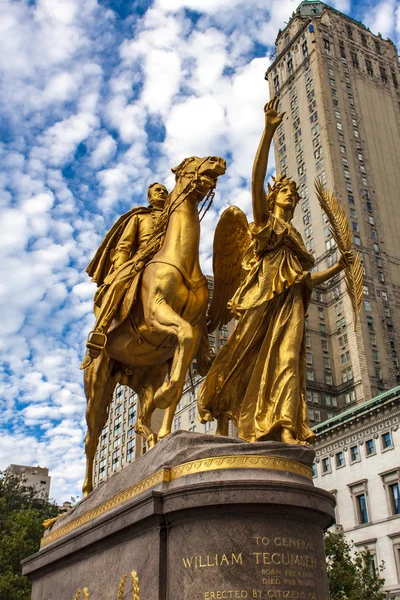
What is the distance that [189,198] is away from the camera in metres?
10.9

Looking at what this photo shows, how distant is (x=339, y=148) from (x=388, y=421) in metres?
46.2

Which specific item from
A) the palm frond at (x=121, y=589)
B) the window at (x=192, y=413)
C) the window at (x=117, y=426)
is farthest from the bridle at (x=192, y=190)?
the window at (x=117, y=426)

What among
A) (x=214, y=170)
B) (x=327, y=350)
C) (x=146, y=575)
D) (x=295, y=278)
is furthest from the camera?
(x=327, y=350)

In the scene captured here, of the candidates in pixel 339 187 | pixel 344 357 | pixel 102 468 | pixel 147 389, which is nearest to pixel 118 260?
pixel 147 389

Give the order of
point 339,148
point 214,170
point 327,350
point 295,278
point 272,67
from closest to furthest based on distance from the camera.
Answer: point 295,278 < point 214,170 < point 327,350 < point 339,148 < point 272,67

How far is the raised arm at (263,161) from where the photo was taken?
9383 millimetres

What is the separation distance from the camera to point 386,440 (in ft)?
163

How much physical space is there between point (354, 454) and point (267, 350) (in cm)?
4599

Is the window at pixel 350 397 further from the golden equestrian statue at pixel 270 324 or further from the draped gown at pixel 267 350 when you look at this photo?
the draped gown at pixel 267 350

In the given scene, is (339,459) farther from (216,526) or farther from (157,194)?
(216,526)

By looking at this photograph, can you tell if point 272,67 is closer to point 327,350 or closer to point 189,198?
point 327,350

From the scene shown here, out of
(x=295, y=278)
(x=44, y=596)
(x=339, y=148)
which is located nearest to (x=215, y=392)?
(x=295, y=278)

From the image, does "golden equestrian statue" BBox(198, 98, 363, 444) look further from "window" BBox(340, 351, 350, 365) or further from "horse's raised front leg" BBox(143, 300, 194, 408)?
Answer: "window" BBox(340, 351, 350, 365)

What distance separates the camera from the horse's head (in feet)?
35.4
